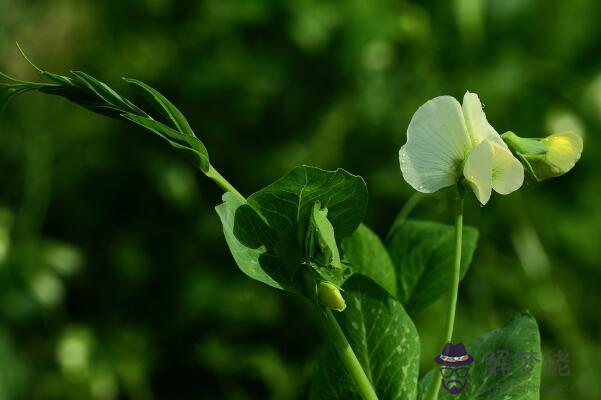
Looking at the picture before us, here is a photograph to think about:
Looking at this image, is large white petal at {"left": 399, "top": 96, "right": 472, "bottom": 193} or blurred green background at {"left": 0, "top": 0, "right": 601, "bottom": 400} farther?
blurred green background at {"left": 0, "top": 0, "right": 601, "bottom": 400}

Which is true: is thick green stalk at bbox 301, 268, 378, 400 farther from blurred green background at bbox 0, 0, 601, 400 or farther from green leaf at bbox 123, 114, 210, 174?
blurred green background at bbox 0, 0, 601, 400

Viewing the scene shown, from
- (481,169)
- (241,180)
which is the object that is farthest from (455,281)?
(241,180)

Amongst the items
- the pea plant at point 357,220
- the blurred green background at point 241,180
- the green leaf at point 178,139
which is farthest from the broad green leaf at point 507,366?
the blurred green background at point 241,180

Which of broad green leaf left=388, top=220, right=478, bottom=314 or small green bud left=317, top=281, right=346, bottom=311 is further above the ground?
broad green leaf left=388, top=220, right=478, bottom=314

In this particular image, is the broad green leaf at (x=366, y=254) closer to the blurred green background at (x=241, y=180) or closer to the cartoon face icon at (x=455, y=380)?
the cartoon face icon at (x=455, y=380)

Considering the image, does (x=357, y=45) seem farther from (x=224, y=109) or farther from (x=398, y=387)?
(x=398, y=387)

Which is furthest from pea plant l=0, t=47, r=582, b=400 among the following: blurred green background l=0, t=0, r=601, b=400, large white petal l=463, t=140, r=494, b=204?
blurred green background l=0, t=0, r=601, b=400

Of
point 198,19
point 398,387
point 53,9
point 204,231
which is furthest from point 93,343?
point 398,387
